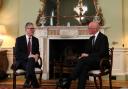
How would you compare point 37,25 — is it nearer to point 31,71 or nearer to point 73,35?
point 73,35

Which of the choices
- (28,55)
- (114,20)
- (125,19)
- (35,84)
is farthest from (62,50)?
(35,84)

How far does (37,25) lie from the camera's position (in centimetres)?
711

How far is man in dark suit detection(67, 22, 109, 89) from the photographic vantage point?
4.91 meters

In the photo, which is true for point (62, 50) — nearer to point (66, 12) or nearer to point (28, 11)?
point (66, 12)

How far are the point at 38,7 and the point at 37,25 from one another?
1.45ft

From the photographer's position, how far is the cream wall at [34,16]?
6.90 metres

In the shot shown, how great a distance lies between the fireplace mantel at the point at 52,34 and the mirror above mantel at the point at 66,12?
0.15m

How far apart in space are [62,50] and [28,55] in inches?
77.1

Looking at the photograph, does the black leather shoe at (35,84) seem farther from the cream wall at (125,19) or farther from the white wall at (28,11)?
the cream wall at (125,19)

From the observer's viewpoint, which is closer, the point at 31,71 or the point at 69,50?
the point at 31,71

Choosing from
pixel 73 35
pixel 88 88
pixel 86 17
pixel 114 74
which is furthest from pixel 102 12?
pixel 88 88

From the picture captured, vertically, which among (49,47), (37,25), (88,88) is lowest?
(88,88)

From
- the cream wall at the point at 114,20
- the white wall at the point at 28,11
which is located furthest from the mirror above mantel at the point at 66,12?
the cream wall at the point at 114,20

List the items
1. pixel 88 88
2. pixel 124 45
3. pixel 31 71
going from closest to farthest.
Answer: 1. pixel 31 71
2. pixel 88 88
3. pixel 124 45
